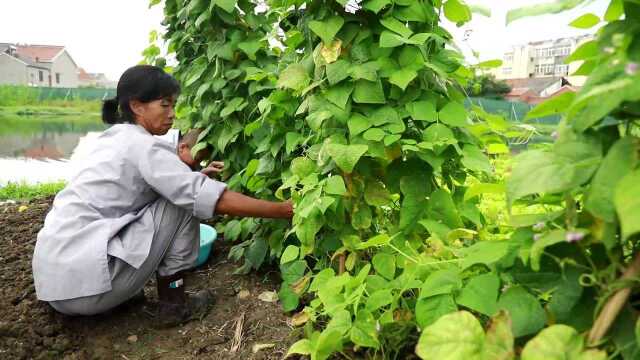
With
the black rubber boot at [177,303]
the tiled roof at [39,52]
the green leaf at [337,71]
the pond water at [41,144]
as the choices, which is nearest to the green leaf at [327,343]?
the green leaf at [337,71]

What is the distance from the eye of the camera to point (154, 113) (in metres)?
2.09

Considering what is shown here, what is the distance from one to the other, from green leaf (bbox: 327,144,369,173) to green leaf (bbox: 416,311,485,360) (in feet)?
1.98

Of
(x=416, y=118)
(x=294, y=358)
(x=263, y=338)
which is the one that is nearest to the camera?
(x=416, y=118)

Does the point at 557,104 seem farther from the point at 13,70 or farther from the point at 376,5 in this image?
the point at 13,70

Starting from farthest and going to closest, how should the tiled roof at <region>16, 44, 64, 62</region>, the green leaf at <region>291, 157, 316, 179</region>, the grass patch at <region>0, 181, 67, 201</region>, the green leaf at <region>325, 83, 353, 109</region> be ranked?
1. the tiled roof at <region>16, 44, 64, 62</region>
2. the grass patch at <region>0, 181, 67, 201</region>
3. the green leaf at <region>291, 157, 316, 179</region>
4. the green leaf at <region>325, 83, 353, 109</region>

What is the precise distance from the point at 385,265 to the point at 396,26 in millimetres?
682

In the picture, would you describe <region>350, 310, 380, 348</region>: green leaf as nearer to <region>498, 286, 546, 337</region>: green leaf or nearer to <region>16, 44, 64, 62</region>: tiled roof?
<region>498, 286, 546, 337</region>: green leaf

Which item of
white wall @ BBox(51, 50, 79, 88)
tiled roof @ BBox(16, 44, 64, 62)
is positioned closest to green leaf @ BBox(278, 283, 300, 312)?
tiled roof @ BBox(16, 44, 64, 62)

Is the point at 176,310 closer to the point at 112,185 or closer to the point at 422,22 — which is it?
the point at 112,185

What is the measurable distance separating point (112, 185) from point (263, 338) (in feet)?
2.70

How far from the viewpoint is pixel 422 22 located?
1.54 metres

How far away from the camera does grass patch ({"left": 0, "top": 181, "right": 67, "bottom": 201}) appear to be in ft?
15.8

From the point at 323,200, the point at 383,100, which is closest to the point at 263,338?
the point at 323,200

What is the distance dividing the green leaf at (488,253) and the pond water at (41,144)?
2.66 metres
